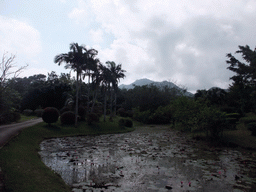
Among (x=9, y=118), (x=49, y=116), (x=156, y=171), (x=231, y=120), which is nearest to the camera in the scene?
(x=156, y=171)

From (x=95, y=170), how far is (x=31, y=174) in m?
2.18

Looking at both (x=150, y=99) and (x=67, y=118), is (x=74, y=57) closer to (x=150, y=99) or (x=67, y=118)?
(x=67, y=118)

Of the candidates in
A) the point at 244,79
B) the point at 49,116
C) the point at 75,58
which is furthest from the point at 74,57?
the point at 244,79

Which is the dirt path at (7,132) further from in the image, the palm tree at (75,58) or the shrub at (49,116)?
the palm tree at (75,58)

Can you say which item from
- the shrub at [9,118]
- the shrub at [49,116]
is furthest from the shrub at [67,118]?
the shrub at [9,118]

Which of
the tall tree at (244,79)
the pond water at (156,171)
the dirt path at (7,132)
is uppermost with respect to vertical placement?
the tall tree at (244,79)

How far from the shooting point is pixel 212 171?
7.09 meters

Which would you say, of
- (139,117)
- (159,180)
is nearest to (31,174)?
(159,180)

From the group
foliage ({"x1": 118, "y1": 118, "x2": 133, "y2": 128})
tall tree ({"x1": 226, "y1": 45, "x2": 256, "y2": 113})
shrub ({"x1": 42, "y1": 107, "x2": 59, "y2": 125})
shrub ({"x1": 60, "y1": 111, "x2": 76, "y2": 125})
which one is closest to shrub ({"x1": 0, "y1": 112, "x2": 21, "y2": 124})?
shrub ({"x1": 42, "y1": 107, "x2": 59, "y2": 125})

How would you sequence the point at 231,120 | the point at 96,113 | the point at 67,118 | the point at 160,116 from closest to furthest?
the point at 231,120 < the point at 67,118 < the point at 96,113 < the point at 160,116

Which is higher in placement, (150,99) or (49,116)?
(150,99)

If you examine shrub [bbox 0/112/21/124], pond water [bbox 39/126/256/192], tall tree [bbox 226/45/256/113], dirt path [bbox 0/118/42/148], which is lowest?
pond water [bbox 39/126/256/192]

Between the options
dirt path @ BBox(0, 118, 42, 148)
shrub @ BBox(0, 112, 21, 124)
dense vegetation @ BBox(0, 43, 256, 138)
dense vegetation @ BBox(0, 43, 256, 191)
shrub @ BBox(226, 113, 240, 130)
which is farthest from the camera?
shrub @ BBox(0, 112, 21, 124)

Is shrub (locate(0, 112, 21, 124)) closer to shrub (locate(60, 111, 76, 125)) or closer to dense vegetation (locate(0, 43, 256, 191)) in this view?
dense vegetation (locate(0, 43, 256, 191))
